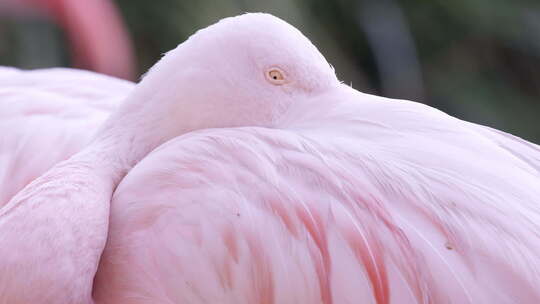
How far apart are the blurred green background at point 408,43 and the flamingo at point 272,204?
3.44 meters

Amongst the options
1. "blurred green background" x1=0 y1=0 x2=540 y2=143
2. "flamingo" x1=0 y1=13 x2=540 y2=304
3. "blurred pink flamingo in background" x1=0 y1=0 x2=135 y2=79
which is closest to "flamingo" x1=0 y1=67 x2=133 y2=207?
"flamingo" x1=0 y1=13 x2=540 y2=304

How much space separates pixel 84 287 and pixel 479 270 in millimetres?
622

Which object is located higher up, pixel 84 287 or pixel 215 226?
pixel 215 226

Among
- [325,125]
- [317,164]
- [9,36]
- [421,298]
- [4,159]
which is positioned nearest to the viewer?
[421,298]

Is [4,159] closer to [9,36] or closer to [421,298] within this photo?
[421,298]

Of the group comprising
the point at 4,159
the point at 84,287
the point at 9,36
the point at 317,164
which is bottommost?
the point at 9,36

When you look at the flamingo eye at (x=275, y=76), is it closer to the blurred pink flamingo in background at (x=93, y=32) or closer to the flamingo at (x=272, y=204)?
the flamingo at (x=272, y=204)

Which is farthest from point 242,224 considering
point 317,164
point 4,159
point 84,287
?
point 4,159

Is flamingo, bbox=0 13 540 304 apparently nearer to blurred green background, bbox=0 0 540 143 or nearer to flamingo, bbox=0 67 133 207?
flamingo, bbox=0 67 133 207

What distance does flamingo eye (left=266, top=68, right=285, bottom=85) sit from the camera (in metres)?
1.68

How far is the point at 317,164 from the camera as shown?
1523mm

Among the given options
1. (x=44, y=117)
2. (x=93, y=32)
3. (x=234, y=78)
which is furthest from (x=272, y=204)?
(x=93, y=32)

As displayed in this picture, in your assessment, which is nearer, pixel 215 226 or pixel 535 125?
pixel 215 226

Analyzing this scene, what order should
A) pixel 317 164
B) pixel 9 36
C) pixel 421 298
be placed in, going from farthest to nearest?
pixel 9 36, pixel 317 164, pixel 421 298
